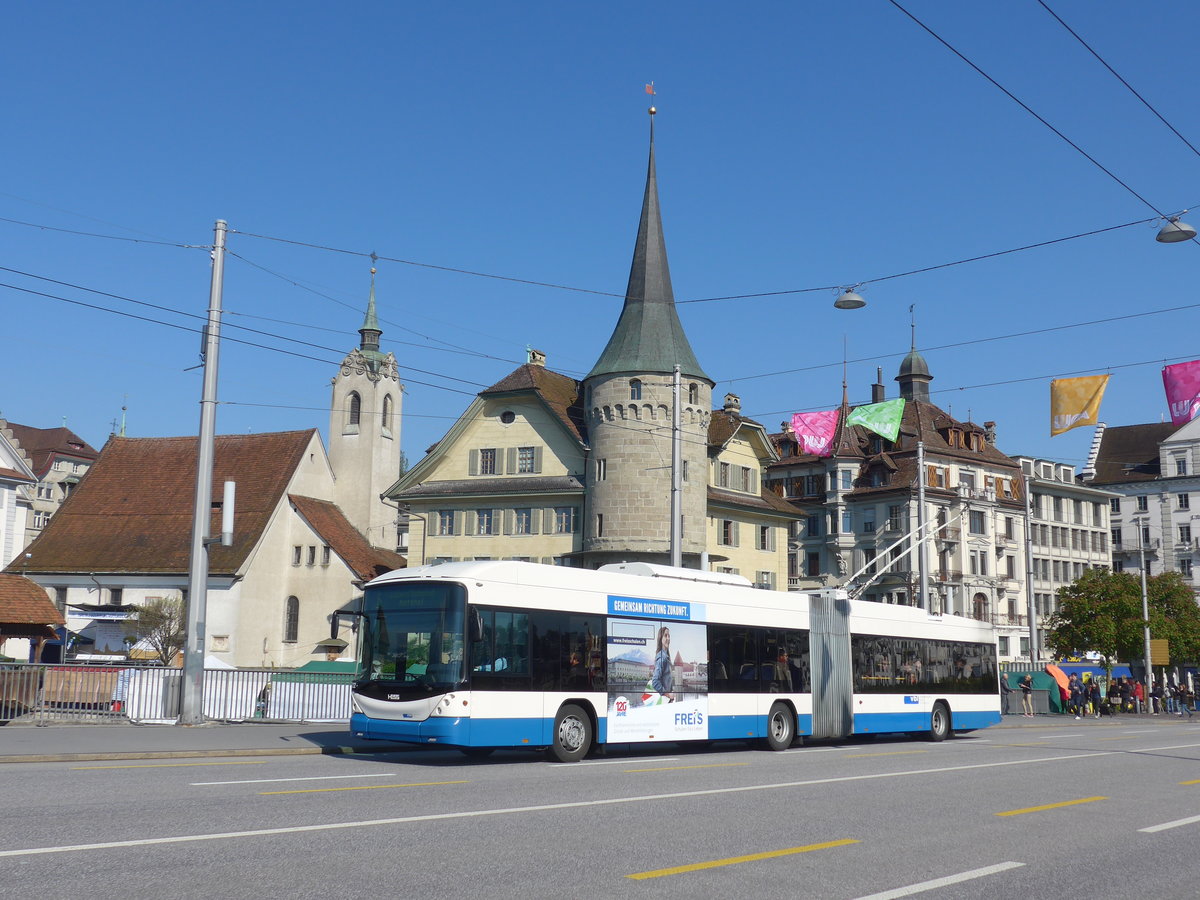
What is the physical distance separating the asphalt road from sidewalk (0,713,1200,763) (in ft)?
2.31

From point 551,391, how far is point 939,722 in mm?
35256

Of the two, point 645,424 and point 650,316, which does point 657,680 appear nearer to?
point 645,424

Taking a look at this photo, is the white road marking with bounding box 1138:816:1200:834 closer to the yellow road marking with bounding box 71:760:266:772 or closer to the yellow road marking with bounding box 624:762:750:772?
the yellow road marking with bounding box 624:762:750:772

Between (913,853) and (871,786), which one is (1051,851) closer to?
(913,853)

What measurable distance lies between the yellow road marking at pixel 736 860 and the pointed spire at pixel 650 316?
46003 millimetres

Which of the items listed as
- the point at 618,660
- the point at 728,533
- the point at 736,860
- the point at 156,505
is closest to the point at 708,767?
the point at 618,660

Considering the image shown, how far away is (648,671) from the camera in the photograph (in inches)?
794

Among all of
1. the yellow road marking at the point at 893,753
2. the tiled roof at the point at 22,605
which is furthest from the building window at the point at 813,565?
the yellow road marking at the point at 893,753

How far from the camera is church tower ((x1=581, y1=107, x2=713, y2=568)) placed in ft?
178

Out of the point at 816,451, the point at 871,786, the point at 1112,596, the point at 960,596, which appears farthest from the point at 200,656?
the point at 960,596

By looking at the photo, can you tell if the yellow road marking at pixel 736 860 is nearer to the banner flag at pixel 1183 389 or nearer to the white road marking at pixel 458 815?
the white road marking at pixel 458 815

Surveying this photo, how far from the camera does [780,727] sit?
2291 cm

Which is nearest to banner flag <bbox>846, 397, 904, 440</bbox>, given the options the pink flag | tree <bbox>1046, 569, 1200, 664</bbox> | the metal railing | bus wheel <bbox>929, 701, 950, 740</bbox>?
the pink flag

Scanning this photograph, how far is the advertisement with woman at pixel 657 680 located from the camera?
19.6m
